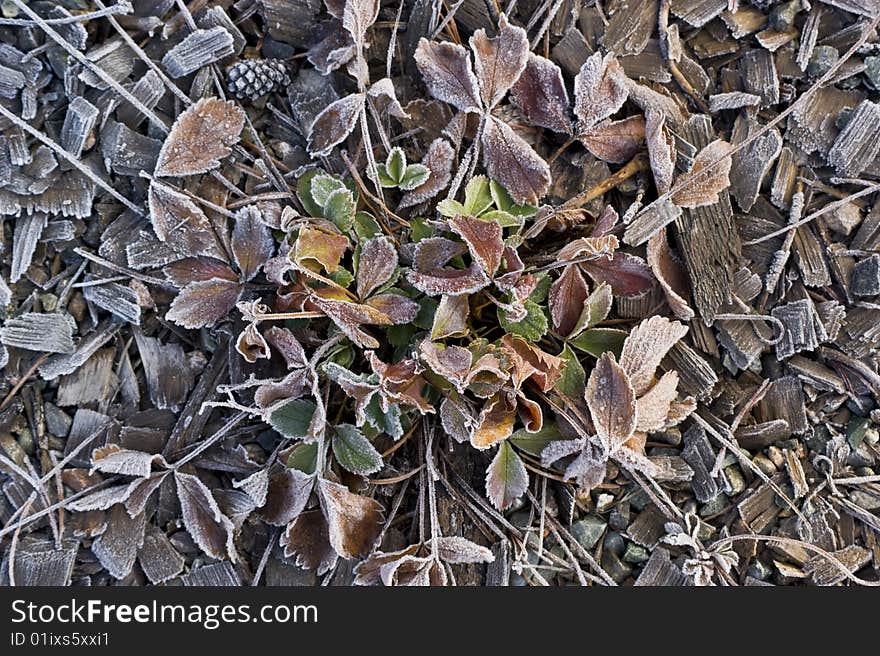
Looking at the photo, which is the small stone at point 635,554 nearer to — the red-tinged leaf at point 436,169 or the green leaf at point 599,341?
the green leaf at point 599,341

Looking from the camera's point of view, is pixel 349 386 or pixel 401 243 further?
pixel 401 243

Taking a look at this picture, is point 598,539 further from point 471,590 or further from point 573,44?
point 573,44

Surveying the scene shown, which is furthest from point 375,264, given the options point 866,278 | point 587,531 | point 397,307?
point 866,278

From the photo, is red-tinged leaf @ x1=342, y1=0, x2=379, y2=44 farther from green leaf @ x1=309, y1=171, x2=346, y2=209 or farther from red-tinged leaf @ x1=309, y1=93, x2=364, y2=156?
green leaf @ x1=309, y1=171, x2=346, y2=209

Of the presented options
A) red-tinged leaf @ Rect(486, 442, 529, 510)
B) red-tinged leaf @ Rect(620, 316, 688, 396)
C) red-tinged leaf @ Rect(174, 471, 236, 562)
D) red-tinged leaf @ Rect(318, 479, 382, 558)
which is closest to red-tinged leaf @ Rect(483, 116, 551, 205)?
red-tinged leaf @ Rect(620, 316, 688, 396)

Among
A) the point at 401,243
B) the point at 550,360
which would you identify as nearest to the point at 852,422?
the point at 550,360

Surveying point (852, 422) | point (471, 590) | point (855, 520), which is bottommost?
point (471, 590)
